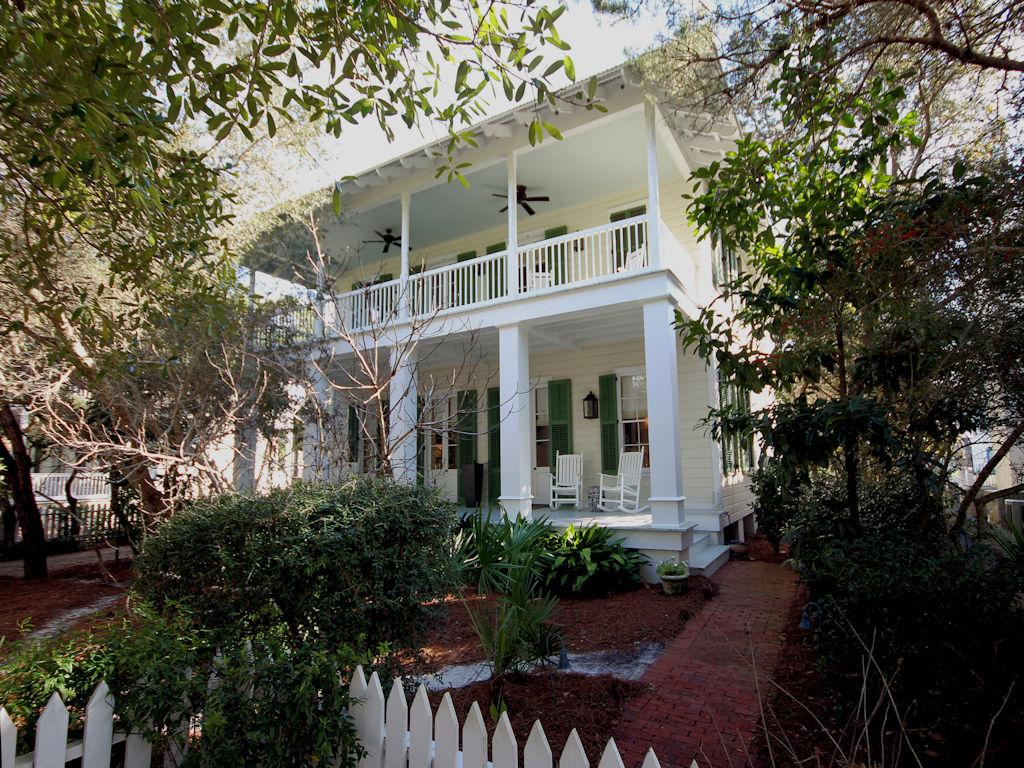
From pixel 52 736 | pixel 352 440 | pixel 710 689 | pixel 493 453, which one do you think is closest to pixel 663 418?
pixel 710 689

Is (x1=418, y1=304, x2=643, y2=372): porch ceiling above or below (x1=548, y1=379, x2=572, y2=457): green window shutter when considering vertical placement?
above

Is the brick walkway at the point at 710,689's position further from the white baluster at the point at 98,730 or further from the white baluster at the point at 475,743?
the white baluster at the point at 98,730

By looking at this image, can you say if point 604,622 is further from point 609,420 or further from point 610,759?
point 609,420

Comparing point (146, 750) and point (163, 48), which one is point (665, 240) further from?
point (146, 750)

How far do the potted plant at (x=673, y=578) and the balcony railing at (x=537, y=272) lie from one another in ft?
13.6

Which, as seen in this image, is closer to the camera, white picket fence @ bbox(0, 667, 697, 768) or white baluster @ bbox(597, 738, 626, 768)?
white baluster @ bbox(597, 738, 626, 768)

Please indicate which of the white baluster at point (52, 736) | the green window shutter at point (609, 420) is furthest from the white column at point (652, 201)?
the white baluster at point (52, 736)

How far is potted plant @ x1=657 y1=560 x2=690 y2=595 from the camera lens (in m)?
6.77

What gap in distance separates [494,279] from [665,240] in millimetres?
3039

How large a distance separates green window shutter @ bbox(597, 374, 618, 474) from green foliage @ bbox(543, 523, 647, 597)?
381cm

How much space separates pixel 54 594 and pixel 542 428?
28.2 feet

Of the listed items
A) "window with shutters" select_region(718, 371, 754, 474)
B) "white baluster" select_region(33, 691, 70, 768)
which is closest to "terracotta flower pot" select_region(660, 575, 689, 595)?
"window with shutters" select_region(718, 371, 754, 474)

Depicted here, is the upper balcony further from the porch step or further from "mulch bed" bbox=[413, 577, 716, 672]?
"mulch bed" bbox=[413, 577, 716, 672]

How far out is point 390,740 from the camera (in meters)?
2.41
